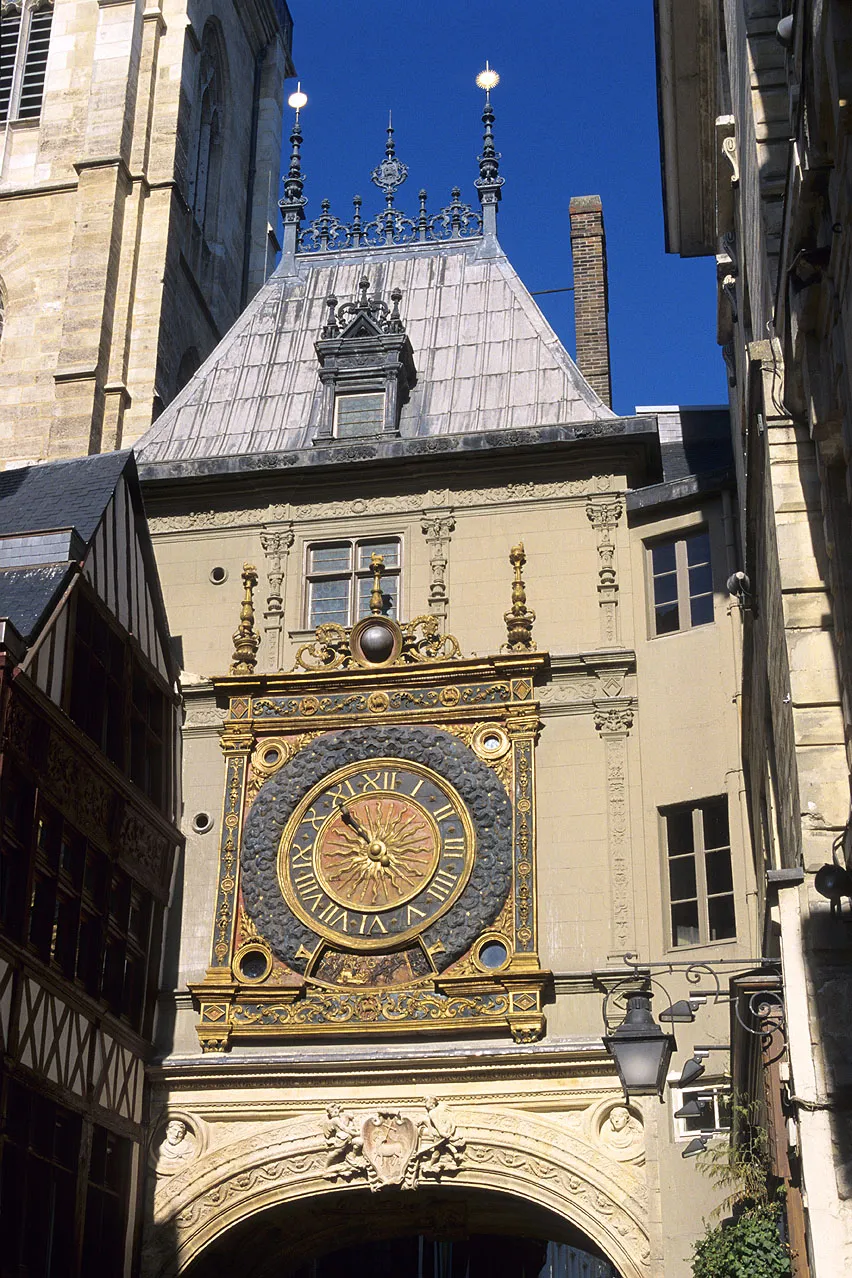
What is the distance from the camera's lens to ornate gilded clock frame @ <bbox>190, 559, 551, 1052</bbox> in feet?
47.7

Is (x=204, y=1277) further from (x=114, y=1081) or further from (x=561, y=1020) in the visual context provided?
(x=561, y=1020)

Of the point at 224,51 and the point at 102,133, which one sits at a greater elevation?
the point at 224,51

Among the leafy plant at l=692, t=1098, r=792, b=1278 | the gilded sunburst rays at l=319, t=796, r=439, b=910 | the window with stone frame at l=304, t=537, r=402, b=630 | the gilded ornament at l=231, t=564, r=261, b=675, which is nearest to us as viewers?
the leafy plant at l=692, t=1098, r=792, b=1278

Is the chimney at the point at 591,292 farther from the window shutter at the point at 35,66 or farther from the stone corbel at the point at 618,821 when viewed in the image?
the window shutter at the point at 35,66

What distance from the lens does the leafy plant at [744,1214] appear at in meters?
10.9

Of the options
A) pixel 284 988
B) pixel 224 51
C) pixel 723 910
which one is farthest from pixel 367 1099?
pixel 224 51

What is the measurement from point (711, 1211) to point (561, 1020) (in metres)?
1.95

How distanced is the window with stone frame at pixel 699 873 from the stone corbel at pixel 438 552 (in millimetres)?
3025

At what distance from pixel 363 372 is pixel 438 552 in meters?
2.72

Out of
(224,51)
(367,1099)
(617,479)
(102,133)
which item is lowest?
(367,1099)

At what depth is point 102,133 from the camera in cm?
2836

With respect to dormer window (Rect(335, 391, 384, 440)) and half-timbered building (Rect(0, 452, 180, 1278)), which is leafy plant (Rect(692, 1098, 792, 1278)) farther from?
dormer window (Rect(335, 391, 384, 440))

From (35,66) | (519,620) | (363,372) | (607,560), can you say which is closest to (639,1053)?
(519,620)

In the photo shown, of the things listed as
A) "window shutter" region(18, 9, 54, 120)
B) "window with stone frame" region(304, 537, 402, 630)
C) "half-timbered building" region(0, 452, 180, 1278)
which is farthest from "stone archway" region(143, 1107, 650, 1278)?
"window shutter" region(18, 9, 54, 120)
